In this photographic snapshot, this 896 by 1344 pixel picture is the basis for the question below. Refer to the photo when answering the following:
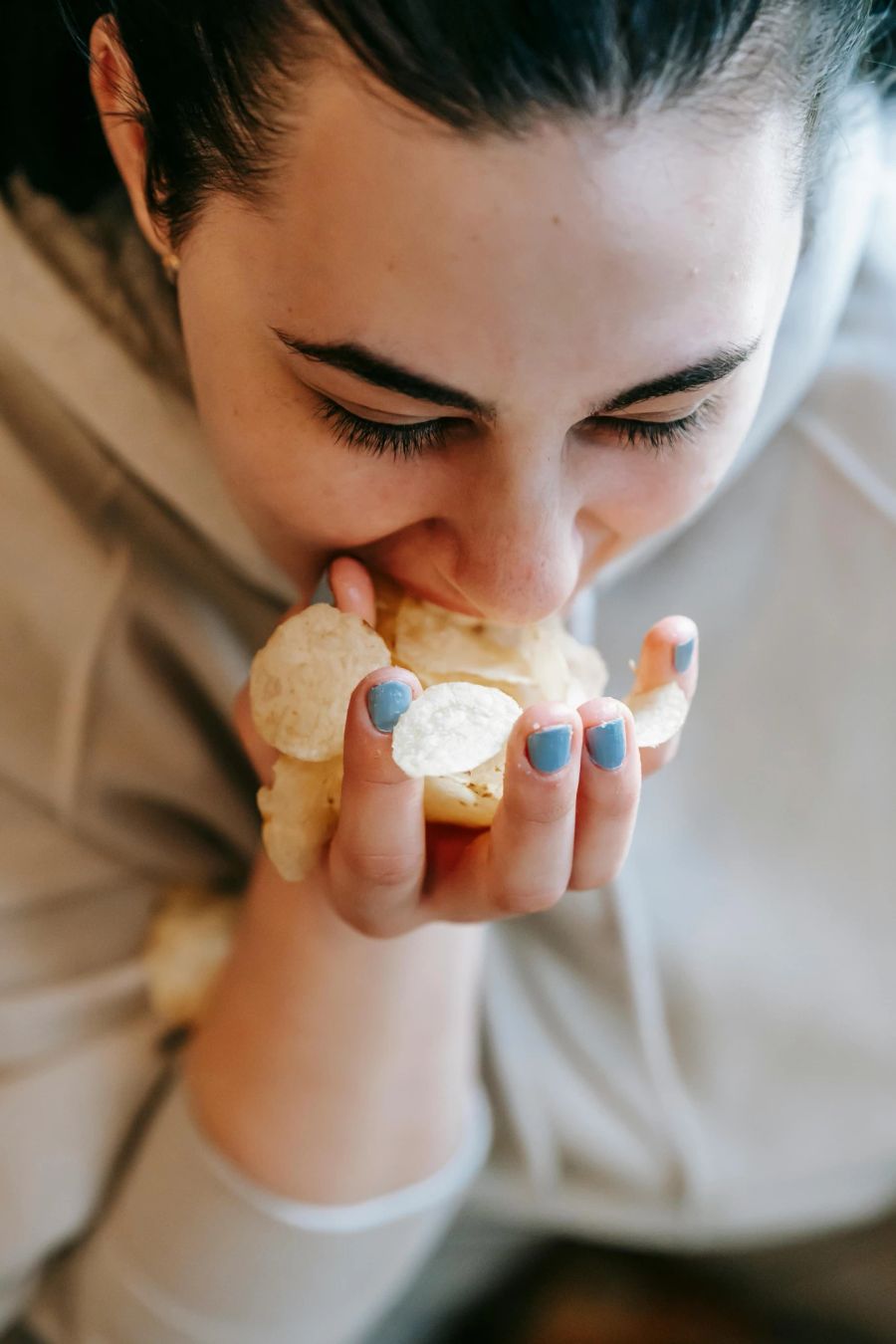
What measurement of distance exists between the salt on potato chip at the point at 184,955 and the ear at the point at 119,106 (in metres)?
0.50

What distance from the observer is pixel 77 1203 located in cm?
91

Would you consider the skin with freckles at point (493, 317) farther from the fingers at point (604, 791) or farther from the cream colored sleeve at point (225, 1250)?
the cream colored sleeve at point (225, 1250)

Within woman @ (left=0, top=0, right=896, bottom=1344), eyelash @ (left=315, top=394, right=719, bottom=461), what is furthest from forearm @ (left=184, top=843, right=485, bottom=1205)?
eyelash @ (left=315, top=394, right=719, bottom=461)

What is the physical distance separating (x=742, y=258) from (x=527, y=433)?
0.38 feet

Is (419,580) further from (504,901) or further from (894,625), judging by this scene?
(894,625)

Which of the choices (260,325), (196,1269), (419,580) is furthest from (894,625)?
(196,1269)

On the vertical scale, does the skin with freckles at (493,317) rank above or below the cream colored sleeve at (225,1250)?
above

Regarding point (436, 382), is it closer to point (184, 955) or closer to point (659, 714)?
point (659, 714)

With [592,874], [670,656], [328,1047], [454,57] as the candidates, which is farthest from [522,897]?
[454,57]

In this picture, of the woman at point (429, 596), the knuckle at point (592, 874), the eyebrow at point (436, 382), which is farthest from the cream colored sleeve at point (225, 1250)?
the eyebrow at point (436, 382)

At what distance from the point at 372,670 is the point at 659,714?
154mm

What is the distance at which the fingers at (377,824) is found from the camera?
1.86ft

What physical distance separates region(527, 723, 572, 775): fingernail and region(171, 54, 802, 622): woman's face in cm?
7

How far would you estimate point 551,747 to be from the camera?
0.56 meters
